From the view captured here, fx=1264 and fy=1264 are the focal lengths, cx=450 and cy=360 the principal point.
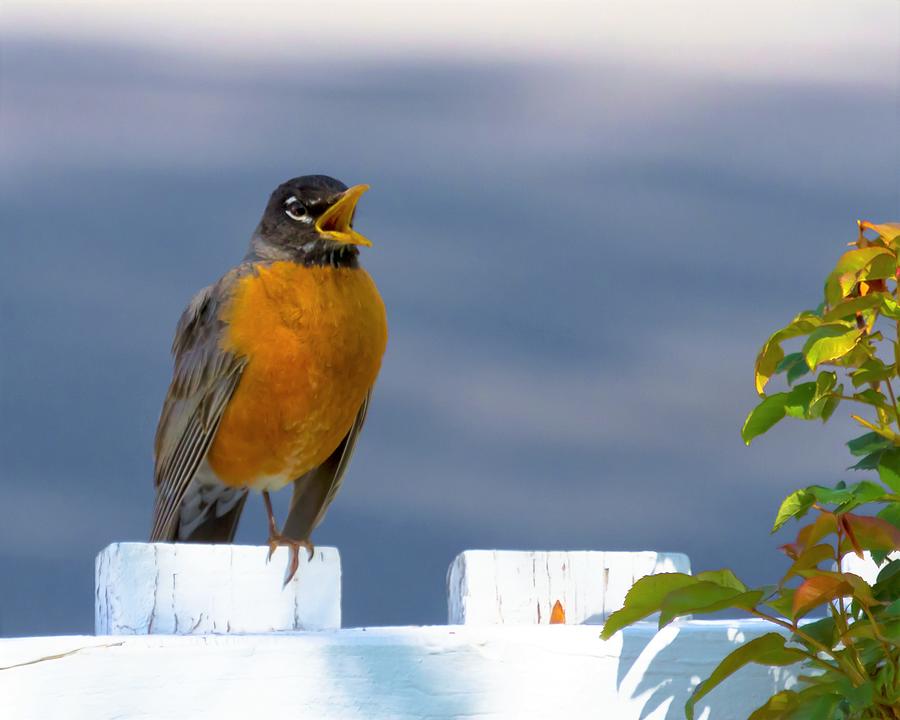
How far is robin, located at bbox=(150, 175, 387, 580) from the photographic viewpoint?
349cm

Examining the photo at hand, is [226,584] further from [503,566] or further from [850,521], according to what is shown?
[850,521]

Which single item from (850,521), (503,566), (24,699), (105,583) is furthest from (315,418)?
(850,521)

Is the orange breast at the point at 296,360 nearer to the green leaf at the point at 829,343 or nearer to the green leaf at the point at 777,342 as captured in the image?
the green leaf at the point at 777,342

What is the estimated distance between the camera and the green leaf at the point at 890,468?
2131mm

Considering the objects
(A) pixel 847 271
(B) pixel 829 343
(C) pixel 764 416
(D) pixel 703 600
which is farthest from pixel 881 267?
(D) pixel 703 600

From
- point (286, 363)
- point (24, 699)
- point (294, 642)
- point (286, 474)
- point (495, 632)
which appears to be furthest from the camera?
point (286, 474)

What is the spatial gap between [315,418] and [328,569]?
1.22 m

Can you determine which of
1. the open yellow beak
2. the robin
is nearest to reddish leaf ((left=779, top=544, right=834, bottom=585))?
the robin

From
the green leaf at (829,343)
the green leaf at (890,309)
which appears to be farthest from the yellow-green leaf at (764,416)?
the green leaf at (890,309)

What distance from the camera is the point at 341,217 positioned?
3.70m

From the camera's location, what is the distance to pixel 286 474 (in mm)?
3717

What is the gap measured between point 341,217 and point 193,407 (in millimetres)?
701

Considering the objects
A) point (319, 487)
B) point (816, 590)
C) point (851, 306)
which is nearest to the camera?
point (816, 590)

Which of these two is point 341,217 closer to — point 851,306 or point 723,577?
point 851,306
